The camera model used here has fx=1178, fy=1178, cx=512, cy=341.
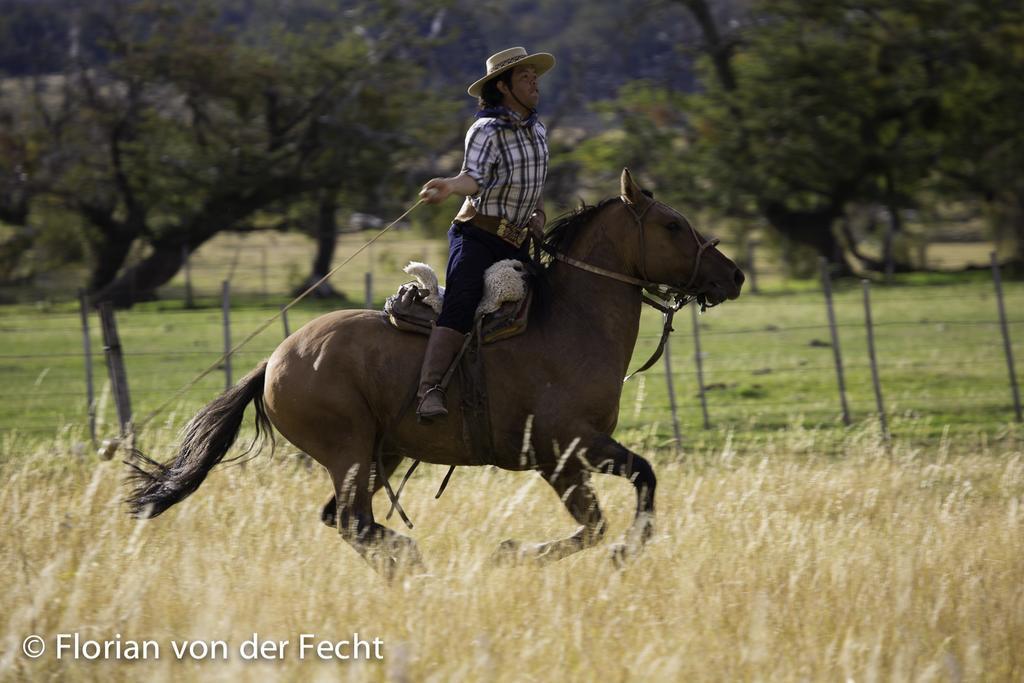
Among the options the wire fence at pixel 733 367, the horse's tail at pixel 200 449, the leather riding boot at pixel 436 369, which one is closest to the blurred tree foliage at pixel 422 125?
the wire fence at pixel 733 367

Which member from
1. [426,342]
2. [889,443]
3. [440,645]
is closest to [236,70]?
[889,443]

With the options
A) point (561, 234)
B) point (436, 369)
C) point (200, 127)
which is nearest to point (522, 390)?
point (436, 369)

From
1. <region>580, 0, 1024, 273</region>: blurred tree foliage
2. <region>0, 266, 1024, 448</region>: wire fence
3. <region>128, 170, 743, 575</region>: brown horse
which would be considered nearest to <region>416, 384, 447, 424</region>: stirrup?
<region>128, 170, 743, 575</region>: brown horse

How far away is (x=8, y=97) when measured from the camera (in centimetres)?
3194

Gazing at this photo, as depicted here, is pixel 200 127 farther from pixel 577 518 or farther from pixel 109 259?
pixel 577 518

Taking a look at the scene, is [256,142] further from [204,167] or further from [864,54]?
[864,54]

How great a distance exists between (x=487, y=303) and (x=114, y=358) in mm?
5520

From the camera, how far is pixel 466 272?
244 inches

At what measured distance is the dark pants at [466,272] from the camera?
6168mm

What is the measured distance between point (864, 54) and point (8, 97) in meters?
22.7

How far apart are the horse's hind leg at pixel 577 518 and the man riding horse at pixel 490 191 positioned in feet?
2.40

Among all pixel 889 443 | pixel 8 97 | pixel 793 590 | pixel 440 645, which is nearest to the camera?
pixel 440 645

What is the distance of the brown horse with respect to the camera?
20.1ft

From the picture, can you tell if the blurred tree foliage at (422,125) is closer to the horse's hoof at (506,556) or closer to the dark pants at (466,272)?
the dark pants at (466,272)
